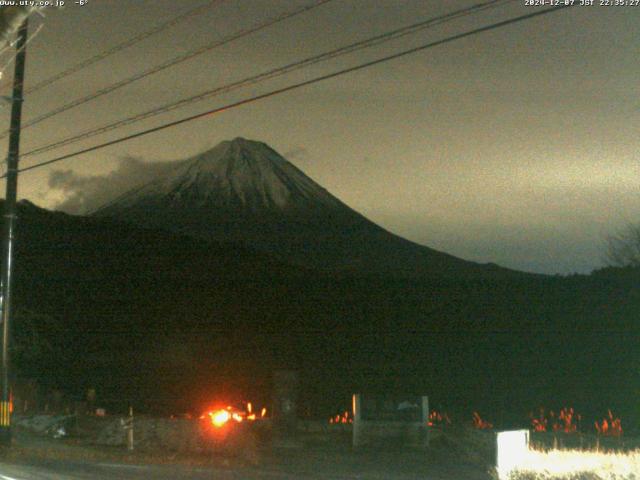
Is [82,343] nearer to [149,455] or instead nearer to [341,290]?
[341,290]

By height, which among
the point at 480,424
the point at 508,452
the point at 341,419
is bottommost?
the point at 341,419

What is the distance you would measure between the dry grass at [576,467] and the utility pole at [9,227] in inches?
470

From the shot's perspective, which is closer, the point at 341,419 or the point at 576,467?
the point at 576,467

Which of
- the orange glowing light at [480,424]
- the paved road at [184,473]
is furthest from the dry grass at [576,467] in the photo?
the orange glowing light at [480,424]

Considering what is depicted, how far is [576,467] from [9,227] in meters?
13.6

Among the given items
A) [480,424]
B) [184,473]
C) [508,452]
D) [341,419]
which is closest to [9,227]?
[184,473]

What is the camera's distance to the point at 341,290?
74688 mm

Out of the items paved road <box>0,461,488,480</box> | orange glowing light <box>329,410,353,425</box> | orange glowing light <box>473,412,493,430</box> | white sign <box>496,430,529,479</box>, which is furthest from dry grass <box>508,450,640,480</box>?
orange glowing light <box>329,410,353,425</box>

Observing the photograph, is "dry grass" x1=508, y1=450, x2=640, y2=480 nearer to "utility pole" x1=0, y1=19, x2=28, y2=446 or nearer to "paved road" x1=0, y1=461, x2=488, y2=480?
"paved road" x1=0, y1=461, x2=488, y2=480

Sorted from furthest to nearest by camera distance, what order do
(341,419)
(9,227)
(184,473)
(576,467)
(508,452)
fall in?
1. (341,419)
2. (9,227)
3. (184,473)
4. (508,452)
5. (576,467)

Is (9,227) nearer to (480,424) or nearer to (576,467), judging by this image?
(480,424)

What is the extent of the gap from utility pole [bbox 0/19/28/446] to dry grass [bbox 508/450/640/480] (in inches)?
470

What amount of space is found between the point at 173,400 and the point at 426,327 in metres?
19.9

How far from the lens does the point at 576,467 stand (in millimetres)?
13891
